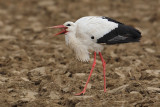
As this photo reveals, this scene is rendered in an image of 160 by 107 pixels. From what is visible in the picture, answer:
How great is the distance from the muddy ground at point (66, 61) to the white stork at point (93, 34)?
56 cm

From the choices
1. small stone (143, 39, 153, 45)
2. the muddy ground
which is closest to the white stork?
the muddy ground

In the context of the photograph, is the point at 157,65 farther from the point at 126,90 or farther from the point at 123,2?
the point at 123,2

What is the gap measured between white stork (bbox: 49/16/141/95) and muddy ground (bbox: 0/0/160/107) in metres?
0.56

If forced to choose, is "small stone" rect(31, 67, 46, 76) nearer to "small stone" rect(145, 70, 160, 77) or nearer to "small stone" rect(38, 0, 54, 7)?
"small stone" rect(145, 70, 160, 77)

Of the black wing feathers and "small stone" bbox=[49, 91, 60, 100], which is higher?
the black wing feathers

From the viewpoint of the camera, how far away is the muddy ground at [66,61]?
4.81 m

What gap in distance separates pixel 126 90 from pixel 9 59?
8.92 feet

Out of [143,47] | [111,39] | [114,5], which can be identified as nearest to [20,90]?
[111,39]

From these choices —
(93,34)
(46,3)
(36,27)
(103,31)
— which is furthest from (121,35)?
(46,3)

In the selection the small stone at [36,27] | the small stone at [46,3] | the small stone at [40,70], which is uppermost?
the small stone at [46,3]

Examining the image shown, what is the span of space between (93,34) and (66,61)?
1.76m

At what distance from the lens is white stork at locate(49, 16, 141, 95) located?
16.4 ft

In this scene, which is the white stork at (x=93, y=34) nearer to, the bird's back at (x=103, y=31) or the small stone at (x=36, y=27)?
the bird's back at (x=103, y=31)

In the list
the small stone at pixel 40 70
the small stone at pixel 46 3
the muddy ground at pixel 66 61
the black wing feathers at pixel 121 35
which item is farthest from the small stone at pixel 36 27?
the black wing feathers at pixel 121 35
